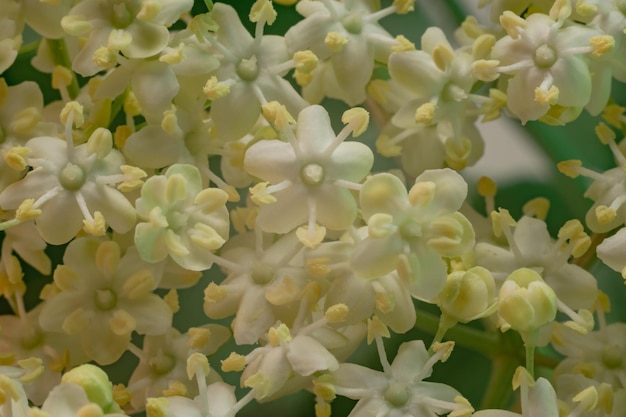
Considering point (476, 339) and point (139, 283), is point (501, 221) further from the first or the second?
point (139, 283)

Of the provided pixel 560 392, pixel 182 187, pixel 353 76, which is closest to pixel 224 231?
pixel 182 187

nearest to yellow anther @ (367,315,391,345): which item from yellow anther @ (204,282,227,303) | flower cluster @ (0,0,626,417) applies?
flower cluster @ (0,0,626,417)

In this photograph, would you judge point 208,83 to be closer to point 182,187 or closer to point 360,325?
point 182,187

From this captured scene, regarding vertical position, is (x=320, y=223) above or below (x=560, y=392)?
above

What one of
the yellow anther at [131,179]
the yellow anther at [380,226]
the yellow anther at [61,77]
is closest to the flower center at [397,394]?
the yellow anther at [380,226]

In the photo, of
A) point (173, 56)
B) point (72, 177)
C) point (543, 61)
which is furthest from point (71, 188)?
point (543, 61)

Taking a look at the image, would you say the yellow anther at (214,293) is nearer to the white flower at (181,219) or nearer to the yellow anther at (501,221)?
the white flower at (181,219)

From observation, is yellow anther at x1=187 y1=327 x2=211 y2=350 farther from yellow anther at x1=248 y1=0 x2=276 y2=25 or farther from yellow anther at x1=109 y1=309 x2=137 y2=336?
yellow anther at x1=248 y1=0 x2=276 y2=25

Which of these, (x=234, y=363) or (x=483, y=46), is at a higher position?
(x=483, y=46)
